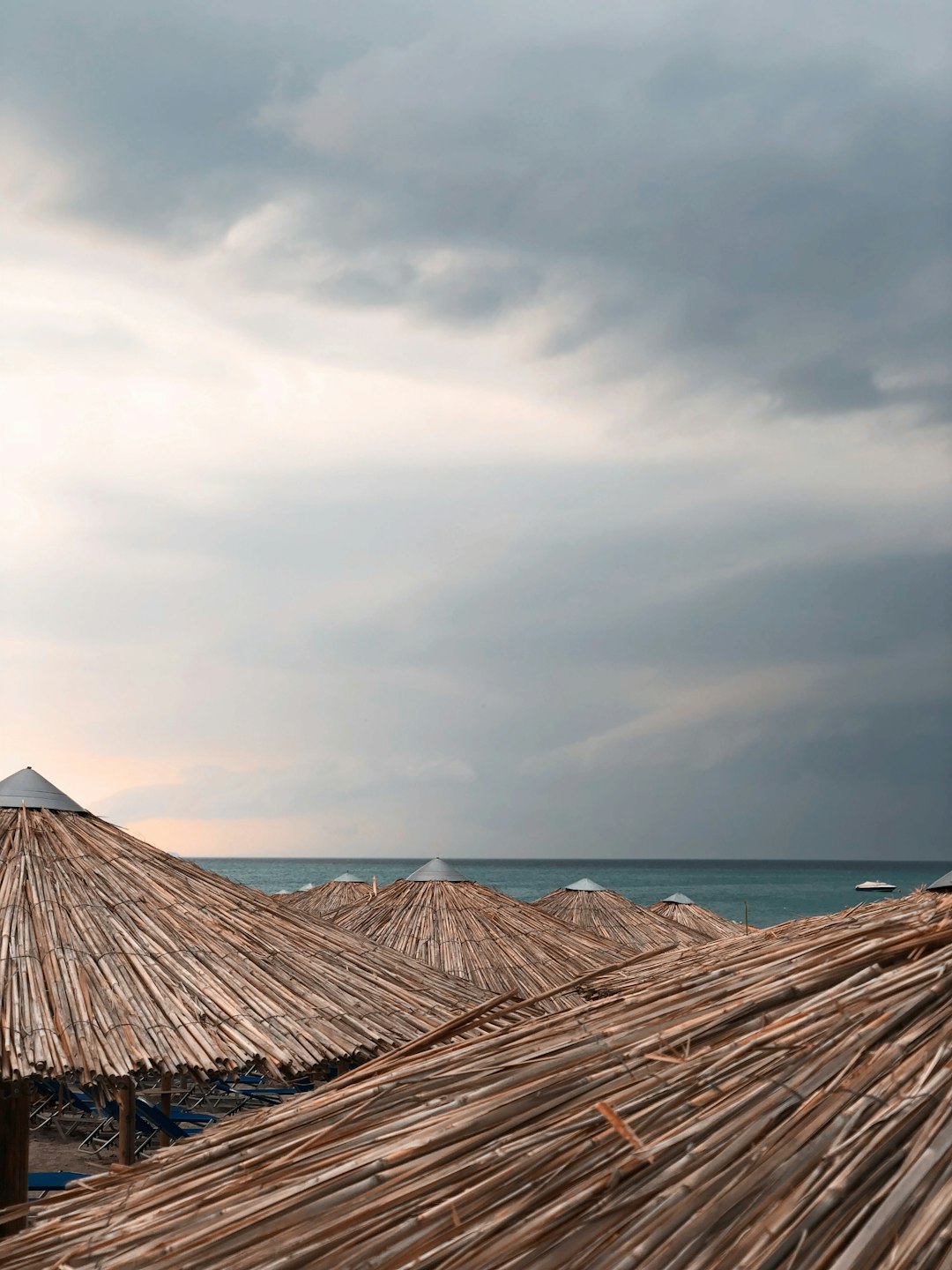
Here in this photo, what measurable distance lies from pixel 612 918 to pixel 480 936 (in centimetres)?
564

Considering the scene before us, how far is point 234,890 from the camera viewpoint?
4.64m

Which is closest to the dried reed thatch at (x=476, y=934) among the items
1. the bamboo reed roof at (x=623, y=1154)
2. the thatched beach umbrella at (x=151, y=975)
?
the thatched beach umbrella at (x=151, y=975)

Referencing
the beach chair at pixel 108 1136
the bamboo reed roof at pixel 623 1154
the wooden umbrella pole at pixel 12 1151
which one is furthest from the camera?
the beach chair at pixel 108 1136

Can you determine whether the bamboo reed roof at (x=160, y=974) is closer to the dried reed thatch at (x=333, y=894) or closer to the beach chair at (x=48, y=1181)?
the beach chair at (x=48, y=1181)

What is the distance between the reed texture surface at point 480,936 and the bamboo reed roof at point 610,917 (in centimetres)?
421

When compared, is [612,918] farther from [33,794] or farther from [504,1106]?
[504,1106]

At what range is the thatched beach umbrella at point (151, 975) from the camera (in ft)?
11.7

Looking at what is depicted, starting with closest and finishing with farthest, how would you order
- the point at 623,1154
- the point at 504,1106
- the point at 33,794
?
1. the point at 623,1154
2. the point at 504,1106
3. the point at 33,794

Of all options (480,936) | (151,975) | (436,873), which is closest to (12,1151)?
(151,975)

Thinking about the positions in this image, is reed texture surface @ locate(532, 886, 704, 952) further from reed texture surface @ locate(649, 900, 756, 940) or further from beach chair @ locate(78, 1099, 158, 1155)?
beach chair @ locate(78, 1099, 158, 1155)

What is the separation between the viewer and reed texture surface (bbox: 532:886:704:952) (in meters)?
13.4

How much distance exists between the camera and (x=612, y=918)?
13727 millimetres

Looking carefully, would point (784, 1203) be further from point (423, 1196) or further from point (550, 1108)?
point (423, 1196)

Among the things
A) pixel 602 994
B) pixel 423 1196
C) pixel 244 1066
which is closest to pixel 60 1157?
pixel 244 1066
